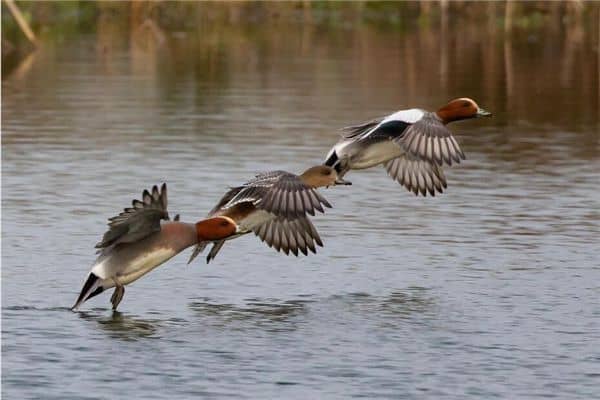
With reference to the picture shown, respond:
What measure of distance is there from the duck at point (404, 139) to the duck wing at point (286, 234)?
0.55 meters

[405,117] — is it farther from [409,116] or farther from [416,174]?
[416,174]

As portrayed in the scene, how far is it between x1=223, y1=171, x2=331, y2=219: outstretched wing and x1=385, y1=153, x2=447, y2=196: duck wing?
98.0 inches

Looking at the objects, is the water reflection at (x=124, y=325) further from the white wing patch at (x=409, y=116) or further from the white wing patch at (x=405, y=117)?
the white wing patch at (x=409, y=116)

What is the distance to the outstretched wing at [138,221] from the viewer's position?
440 inches

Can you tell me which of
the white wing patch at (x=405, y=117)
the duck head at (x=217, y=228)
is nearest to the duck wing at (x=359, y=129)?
the white wing patch at (x=405, y=117)

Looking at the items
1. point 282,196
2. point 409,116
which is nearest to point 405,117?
point 409,116

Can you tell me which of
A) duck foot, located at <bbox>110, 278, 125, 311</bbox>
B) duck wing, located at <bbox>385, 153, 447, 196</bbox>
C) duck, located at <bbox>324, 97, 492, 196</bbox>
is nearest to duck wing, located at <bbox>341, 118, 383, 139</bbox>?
duck, located at <bbox>324, 97, 492, 196</bbox>

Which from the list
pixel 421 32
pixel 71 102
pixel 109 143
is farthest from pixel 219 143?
pixel 421 32

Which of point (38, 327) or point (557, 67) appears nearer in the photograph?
point (38, 327)

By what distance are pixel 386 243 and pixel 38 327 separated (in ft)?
15.0

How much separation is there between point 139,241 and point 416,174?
3.29m

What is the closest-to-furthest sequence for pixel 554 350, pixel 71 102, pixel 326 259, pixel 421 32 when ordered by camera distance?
pixel 554 350, pixel 326 259, pixel 71 102, pixel 421 32

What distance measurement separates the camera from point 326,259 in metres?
14.1

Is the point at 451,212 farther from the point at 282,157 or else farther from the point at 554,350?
the point at 554,350
